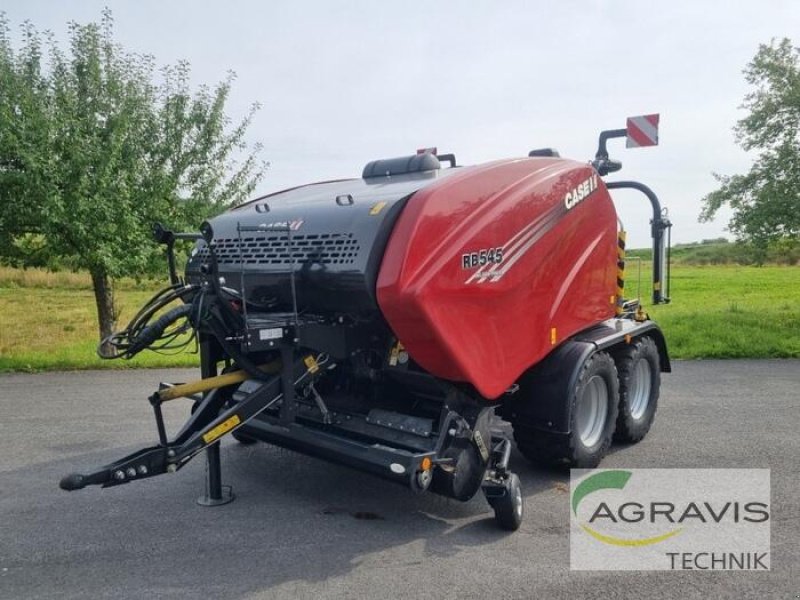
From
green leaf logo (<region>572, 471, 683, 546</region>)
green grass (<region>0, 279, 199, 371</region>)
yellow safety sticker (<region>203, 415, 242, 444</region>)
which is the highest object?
yellow safety sticker (<region>203, 415, 242, 444</region>)

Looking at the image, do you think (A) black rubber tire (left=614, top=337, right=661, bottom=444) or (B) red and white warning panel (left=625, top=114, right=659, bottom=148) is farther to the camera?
(B) red and white warning panel (left=625, top=114, right=659, bottom=148)

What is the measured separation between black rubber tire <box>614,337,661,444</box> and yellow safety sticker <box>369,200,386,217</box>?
2.69 m

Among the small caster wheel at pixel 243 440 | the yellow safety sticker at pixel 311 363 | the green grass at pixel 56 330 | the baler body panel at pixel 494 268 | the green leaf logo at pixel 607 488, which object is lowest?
the green leaf logo at pixel 607 488

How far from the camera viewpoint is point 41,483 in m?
4.69

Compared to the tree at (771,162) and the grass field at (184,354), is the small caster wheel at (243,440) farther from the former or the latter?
the tree at (771,162)

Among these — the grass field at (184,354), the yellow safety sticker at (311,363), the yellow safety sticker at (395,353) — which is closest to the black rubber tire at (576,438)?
the yellow safety sticker at (395,353)

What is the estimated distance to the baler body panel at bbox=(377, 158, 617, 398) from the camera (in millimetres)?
3676

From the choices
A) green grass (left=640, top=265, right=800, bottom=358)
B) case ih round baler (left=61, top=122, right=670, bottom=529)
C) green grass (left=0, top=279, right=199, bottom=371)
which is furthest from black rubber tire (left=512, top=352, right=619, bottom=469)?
green grass (left=0, top=279, right=199, bottom=371)

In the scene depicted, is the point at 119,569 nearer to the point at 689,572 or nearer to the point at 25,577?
the point at 25,577

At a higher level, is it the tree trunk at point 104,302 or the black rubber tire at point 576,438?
the tree trunk at point 104,302

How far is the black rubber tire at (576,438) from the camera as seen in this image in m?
4.63

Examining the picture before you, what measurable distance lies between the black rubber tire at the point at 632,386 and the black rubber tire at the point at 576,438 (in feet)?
0.90

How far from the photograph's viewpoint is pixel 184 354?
9.69 metres

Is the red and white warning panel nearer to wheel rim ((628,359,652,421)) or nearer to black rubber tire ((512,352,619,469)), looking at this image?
wheel rim ((628,359,652,421))
